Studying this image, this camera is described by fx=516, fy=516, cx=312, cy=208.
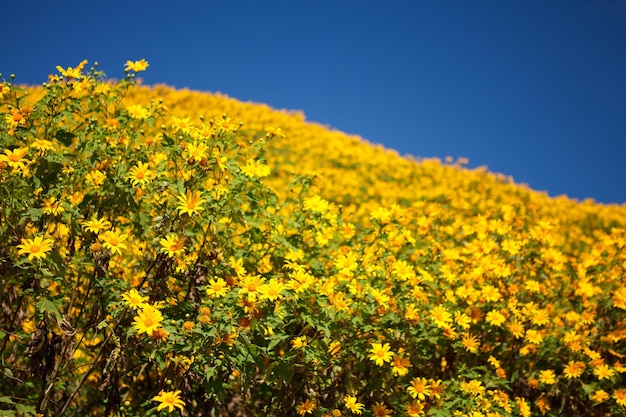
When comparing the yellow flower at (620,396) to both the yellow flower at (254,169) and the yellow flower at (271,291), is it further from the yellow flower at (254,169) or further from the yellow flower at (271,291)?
the yellow flower at (254,169)

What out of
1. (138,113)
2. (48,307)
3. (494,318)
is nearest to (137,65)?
(138,113)

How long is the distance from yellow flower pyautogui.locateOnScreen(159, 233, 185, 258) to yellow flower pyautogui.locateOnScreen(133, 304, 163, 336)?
1.11 ft

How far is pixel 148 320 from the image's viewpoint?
2754 millimetres

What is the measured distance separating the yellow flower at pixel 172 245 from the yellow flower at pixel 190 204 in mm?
162

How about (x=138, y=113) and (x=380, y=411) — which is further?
(x=138, y=113)

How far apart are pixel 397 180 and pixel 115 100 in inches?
417

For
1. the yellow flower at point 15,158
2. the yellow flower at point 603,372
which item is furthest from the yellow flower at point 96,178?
the yellow flower at point 603,372

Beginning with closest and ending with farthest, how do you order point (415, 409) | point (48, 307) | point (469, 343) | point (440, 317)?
point (48, 307), point (415, 409), point (440, 317), point (469, 343)

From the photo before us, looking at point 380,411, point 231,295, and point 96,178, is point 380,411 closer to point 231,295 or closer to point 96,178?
point 231,295

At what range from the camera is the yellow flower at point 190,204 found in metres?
3.04

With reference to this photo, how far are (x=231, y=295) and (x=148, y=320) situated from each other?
465 millimetres

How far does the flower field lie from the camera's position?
303 centimetres

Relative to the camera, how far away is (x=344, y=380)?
3688 millimetres

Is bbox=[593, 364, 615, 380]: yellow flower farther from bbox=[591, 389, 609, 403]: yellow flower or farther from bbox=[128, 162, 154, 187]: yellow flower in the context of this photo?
bbox=[128, 162, 154, 187]: yellow flower
